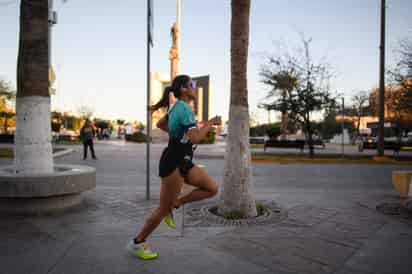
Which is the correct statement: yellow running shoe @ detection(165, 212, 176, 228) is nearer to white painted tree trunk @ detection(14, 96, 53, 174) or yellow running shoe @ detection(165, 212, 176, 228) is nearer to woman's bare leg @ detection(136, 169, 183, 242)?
woman's bare leg @ detection(136, 169, 183, 242)

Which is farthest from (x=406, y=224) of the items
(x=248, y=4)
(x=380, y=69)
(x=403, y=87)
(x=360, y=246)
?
(x=380, y=69)

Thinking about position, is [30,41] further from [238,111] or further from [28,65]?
A: [238,111]

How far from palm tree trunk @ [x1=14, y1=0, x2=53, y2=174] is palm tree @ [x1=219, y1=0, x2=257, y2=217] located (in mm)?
2903

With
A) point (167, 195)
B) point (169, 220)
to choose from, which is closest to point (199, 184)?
point (167, 195)

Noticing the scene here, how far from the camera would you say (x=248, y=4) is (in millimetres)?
4863

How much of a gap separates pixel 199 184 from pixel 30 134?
329cm

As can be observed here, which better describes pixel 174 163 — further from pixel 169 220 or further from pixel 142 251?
pixel 142 251

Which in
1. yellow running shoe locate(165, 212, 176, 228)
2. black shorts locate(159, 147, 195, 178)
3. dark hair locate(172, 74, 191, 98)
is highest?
dark hair locate(172, 74, 191, 98)

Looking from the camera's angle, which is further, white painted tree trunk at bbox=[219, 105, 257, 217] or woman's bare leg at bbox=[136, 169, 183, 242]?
white painted tree trunk at bbox=[219, 105, 257, 217]

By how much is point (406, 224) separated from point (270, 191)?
10.6 ft

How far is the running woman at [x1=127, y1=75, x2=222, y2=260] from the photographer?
3004 mm

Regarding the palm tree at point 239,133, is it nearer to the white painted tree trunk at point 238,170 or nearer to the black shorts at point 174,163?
the white painted tree trunk at point 238,170

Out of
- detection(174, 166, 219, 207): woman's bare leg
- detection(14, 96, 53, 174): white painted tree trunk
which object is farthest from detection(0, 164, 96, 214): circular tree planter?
detection(174, 166, 219, 207): woman's bare leg

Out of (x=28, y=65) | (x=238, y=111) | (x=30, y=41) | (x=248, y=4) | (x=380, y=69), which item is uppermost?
(x=380, y=69)
